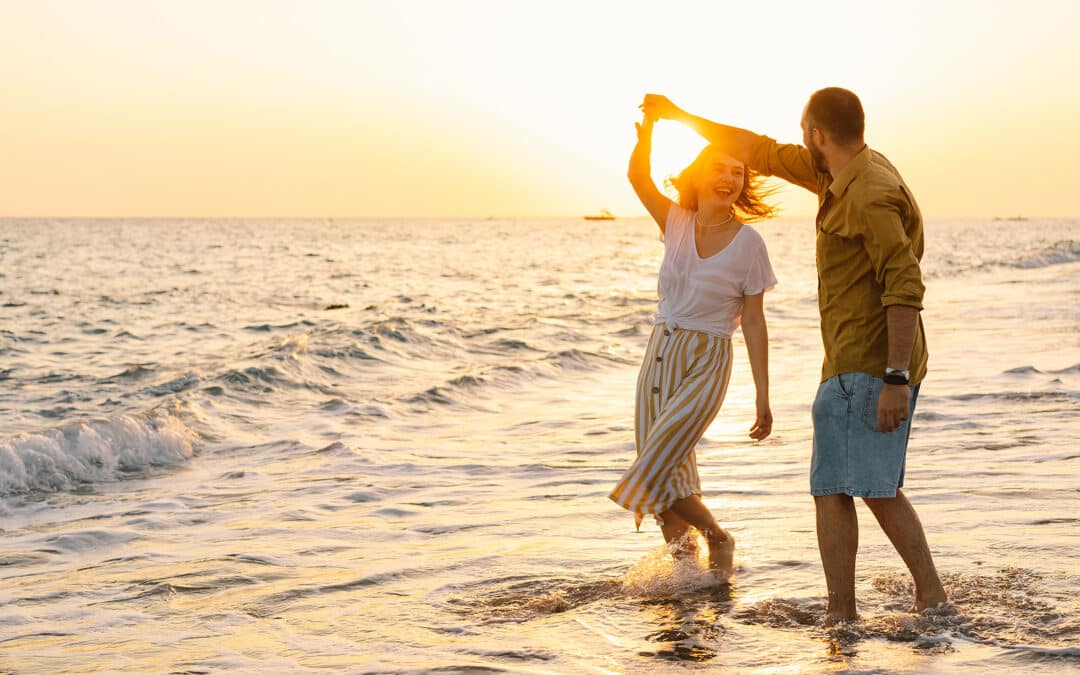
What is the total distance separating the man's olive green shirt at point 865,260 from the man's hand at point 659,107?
0.97 m

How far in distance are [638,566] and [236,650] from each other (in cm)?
200

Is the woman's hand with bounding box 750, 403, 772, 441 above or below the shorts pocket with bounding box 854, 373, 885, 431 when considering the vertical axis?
below

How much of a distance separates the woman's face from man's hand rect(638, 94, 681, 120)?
26cm

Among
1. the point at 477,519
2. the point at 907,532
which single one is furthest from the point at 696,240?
the point at 477,519

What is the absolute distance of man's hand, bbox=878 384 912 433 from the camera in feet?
12.5

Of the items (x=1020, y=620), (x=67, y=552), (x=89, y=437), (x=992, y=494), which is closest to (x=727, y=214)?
(x=1020, y=620)

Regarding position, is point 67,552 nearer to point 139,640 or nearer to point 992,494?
point 139,640

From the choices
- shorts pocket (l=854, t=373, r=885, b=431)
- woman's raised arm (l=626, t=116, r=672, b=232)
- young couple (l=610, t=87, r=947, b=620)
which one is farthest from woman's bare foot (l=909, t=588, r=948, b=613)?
woman's raised arm (l=626, t=116, r=672, b=232)

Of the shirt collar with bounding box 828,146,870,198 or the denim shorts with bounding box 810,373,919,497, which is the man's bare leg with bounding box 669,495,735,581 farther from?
the shirt collar with bounding box 828,146,870,198

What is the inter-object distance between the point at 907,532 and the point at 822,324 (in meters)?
0.87

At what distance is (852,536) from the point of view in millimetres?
4246

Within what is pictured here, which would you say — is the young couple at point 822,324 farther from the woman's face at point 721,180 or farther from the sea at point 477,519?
the sea at point 477,519

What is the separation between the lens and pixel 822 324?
13.8ft

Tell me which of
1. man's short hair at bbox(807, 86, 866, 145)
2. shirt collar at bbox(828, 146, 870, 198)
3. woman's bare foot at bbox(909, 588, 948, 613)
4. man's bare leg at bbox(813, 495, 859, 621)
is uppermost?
man's short hair at bbox(807, 86, 866, 145)
